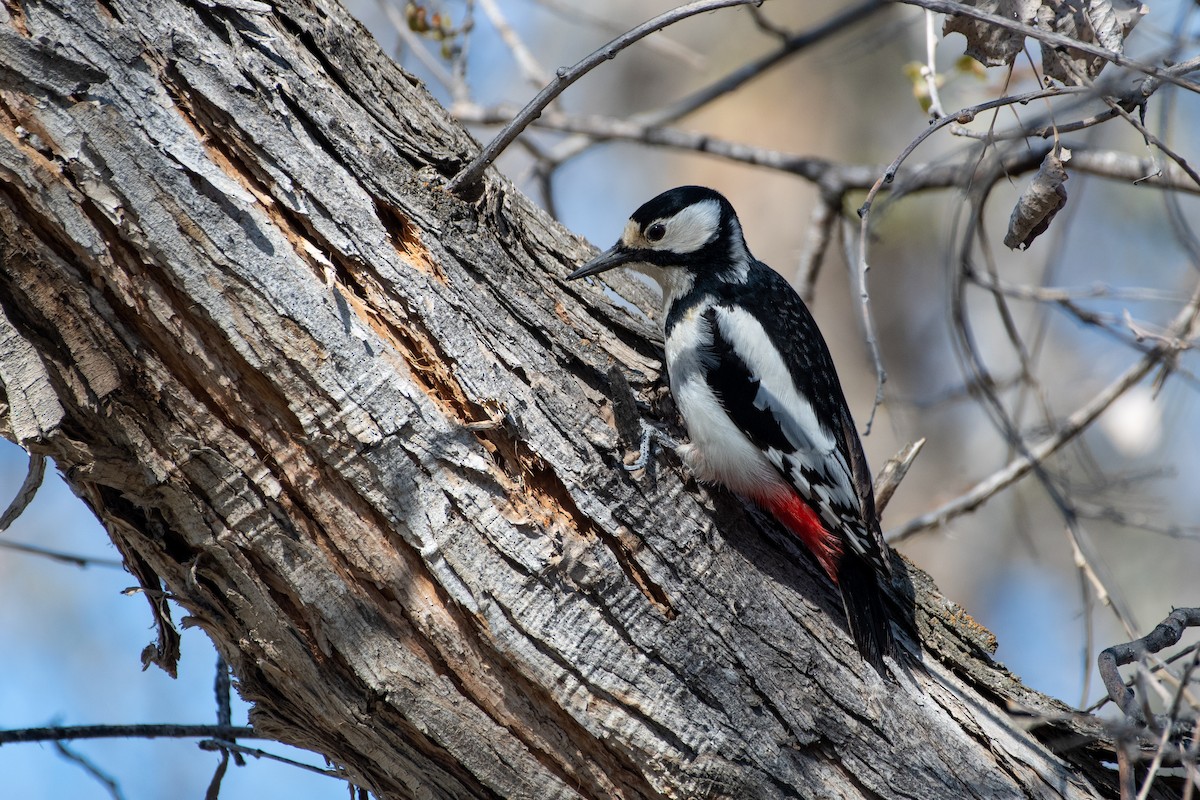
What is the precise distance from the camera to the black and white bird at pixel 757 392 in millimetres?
2693

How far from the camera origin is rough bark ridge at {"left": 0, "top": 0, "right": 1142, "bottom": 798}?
1.97 meters

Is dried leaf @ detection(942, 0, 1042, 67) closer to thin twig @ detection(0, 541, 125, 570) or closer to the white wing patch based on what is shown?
the white wing patch

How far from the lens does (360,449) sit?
81.3 inches

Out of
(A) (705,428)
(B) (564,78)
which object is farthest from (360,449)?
(A) (705,428)

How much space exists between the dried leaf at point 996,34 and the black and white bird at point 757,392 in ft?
3.65

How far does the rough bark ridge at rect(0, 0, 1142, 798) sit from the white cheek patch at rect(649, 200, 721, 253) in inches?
46.4

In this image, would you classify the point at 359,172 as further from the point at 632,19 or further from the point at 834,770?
the point at 632,19

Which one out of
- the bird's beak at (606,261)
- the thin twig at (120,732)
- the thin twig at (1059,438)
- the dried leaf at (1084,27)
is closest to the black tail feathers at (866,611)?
the thin twig at (1059,438)

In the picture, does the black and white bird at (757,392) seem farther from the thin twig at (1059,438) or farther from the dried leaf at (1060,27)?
the dried leaf at (1060,27)

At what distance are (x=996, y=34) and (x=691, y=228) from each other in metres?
1.37

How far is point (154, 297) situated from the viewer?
1972 millimetres

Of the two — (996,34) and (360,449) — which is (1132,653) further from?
(360,449)

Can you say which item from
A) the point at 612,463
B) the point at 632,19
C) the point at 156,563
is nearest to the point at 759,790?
the point at 612,463

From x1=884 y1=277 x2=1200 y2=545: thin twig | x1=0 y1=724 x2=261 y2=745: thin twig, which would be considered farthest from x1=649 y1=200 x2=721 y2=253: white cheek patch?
x1=0 y1=724 x2=261 y2=745: thin twig
